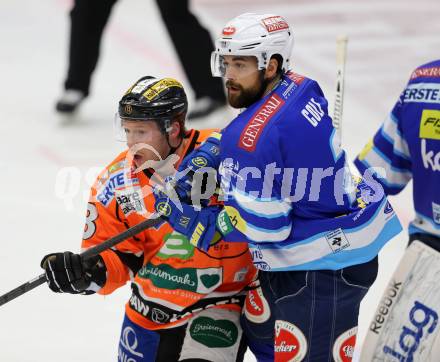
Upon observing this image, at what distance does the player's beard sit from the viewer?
9.71 feet

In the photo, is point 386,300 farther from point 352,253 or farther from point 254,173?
point 254,173

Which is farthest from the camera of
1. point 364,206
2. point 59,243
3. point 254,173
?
point 59,243

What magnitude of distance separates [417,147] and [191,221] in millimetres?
858

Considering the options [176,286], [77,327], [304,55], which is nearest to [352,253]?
[176,286]

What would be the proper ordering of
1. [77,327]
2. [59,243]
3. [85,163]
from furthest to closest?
[85,163]
[59,243]
[77,327]

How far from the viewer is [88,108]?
679 cm

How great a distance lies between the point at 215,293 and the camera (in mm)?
3277

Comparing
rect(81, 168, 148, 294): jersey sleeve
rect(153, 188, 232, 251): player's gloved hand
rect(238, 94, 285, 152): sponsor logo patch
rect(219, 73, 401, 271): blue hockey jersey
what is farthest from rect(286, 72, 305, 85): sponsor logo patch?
rect(81, 168, 148, 294): jersey sleeve

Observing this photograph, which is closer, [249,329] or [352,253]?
[352,253]

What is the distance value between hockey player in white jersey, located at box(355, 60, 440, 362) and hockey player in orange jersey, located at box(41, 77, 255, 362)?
453mm

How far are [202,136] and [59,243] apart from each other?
1.89 meters

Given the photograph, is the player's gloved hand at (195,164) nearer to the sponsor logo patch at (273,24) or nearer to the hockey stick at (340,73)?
the sponsor logo patch at (273,24)

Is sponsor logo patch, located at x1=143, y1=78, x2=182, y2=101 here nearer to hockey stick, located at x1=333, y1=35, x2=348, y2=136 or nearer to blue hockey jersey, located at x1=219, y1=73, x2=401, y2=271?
blue hockey jersey, located at x1=219, y1=73, x2=401, y2=271

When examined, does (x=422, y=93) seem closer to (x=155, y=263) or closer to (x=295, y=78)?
(x=295, y=78)
